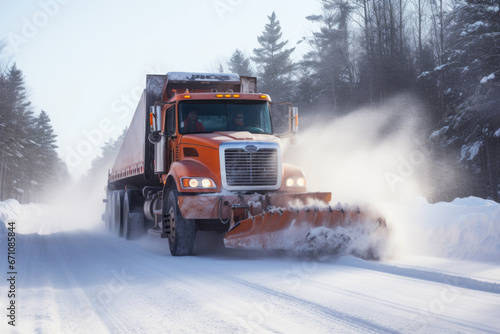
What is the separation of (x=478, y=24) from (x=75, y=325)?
75.3 ft

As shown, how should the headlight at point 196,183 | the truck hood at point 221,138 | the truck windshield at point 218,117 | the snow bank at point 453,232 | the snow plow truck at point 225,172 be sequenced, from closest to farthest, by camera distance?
the snow plow truck at point 225,172, the snow bank at point 453,232, the headlight at point 196,183, the truck hood at point 221,138, the truck windshield at point 218,117

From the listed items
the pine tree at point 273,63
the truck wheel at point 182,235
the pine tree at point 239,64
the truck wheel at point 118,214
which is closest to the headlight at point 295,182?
the truck wheel at point 182,235

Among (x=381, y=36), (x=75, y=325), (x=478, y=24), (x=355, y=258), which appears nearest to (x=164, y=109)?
(x=355, y=258)

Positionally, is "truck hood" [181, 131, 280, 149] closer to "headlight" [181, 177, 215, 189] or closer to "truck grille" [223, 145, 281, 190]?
"truck grille" [223, 145, 281, 190]

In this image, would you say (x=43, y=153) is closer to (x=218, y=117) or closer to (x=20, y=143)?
(x=20, y=143)

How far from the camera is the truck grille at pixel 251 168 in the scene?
795cm

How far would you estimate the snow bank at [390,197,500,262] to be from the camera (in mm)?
7223

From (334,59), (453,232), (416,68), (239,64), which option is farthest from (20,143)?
(453,232)

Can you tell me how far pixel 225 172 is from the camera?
26.0 ft

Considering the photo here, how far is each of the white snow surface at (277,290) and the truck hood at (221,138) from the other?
1.95 metres

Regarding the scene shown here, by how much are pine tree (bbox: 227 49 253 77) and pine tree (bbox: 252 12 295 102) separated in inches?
94.4

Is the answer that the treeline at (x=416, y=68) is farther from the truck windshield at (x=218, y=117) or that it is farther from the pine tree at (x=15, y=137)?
the pine tree at (x=15, y=137)

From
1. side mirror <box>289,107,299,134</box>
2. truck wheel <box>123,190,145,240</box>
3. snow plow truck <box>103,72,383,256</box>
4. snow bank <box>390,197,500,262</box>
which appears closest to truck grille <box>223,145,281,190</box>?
snow plow truck <box>103,72,383,256</box>

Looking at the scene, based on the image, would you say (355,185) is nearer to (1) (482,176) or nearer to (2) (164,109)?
(1) (482,176)
